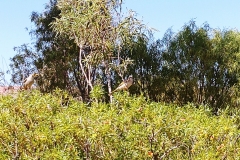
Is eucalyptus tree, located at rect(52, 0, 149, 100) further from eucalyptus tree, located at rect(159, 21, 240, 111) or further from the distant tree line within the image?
eucalyptus tree, located at rect(159, 21, 240, 111)

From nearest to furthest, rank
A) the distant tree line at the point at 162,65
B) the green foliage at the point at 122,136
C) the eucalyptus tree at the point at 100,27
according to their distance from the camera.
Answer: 1. the green foliage at the point at 122,136
2. the eucalyptus tree at the point at 100,27
3. the distant tree line at the point at 162,65

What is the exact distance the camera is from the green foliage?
11.8 feet

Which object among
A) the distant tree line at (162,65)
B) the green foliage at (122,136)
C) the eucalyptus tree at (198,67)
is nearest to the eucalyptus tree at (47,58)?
the distant tree line at (162,65)

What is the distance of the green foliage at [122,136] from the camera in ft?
11.8

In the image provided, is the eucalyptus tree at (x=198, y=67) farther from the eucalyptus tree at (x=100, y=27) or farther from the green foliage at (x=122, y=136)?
the green foliage at (x=122, y=136)

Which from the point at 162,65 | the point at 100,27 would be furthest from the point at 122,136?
the point at 162,65

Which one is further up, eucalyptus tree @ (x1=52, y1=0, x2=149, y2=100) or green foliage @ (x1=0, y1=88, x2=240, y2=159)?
eucalyptus tree @ (x1=52, y1=0, x2=149, y2=100)

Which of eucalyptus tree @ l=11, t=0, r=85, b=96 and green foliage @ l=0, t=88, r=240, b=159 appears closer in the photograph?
green foliage @ l=0, t=88, r=240, b=159

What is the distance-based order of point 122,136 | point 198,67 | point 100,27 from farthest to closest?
1. point 198,67
2. point 100,27
3. point 122,136

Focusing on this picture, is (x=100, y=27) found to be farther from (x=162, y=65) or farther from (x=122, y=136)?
(x=122, y=136)

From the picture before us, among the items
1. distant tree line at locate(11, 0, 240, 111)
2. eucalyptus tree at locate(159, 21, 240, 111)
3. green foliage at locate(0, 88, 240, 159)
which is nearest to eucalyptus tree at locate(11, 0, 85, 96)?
distant tree line at locate(11, 0, 240, 111)

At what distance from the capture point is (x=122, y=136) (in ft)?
12.5

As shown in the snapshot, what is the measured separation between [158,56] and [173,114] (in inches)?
346

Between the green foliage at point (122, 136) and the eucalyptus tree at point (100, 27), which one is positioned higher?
the eucalyptus tree at point (100, 27)
